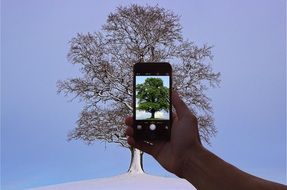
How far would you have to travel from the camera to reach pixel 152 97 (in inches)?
100

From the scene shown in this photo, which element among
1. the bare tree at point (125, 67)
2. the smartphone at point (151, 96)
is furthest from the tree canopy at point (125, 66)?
the smartphone at point (151, 96)

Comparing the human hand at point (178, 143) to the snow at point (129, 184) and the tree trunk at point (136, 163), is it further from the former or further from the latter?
the tree trunk at point (136, 163)

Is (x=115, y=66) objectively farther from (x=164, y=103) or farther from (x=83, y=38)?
(x=164, y=103)

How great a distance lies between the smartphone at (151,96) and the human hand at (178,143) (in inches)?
6.5

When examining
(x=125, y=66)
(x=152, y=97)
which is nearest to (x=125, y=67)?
(x=125, y=66)

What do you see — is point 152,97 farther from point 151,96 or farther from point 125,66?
point 125,66

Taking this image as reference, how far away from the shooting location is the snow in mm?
10766

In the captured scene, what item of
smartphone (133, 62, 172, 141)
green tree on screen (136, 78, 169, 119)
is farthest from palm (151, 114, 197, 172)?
green tree on screen (136, 78, 169, 119)

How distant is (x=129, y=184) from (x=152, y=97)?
892 centimetres

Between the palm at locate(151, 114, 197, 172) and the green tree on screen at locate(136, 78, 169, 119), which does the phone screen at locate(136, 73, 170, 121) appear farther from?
the palm at locate(151, 114, 197, 172)

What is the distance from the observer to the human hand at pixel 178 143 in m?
2.03

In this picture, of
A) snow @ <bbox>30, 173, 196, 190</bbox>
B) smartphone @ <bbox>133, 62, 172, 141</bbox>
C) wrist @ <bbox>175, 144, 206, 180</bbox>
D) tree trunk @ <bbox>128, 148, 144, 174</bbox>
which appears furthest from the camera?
tree trunk @ <bbox>128, 148, 144, 174</bbox>

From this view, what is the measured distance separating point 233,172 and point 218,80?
40.8 feet

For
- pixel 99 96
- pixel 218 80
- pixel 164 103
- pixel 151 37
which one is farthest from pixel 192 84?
pixel 164 103
